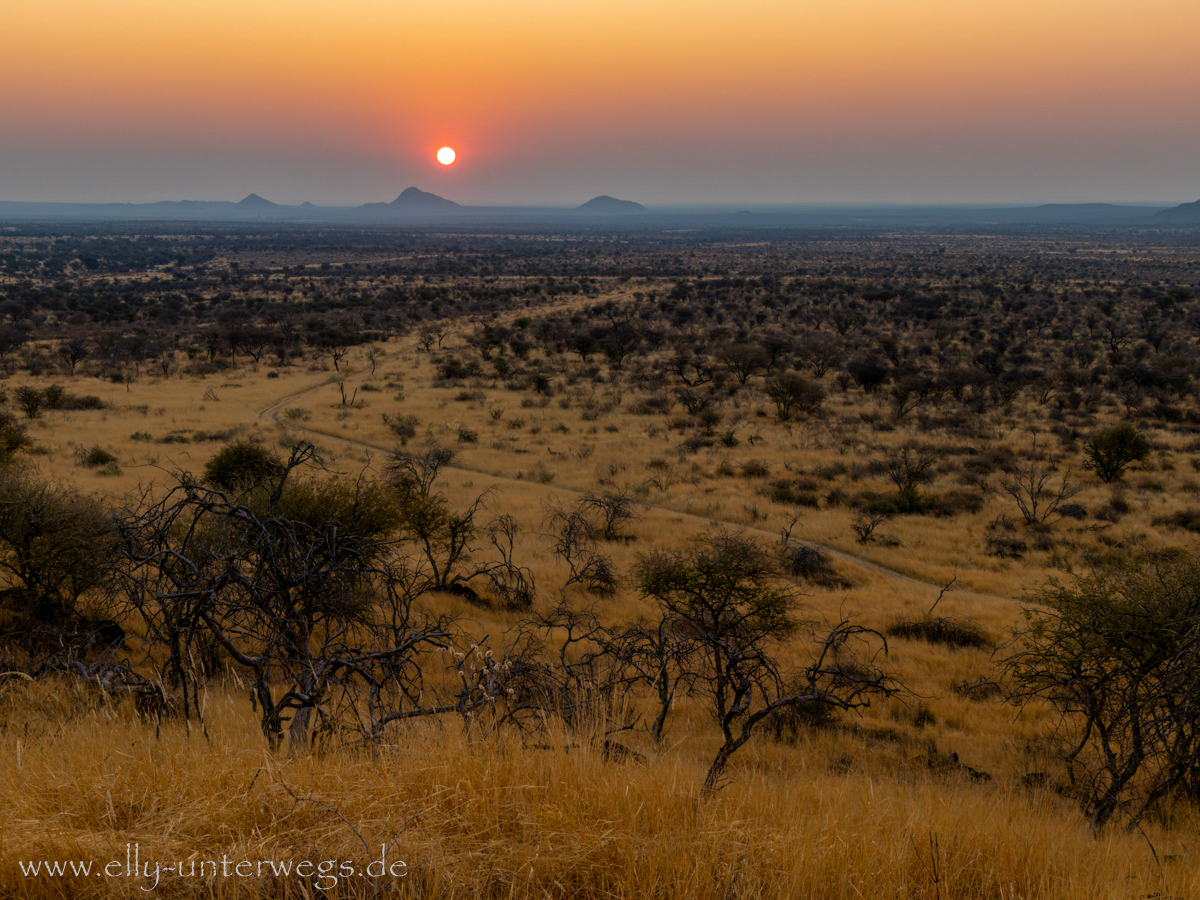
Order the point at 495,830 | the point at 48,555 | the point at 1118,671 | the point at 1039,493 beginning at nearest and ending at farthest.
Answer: the point at 495,830
the point at 1118,671
the point at 48,555
the point at 1039,493

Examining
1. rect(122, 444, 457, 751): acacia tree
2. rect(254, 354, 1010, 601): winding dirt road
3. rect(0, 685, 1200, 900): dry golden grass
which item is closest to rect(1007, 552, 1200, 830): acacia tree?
rect(0, 685, 1200, 900): dry golden grass

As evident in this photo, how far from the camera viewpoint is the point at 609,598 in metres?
17.3

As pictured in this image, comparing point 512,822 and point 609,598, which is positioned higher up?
point 512,822

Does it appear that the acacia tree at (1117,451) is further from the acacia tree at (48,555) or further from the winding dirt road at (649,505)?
the acacia tree at (48,555)

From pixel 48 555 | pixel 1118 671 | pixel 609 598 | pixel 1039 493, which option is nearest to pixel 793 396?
pixel 1039 493

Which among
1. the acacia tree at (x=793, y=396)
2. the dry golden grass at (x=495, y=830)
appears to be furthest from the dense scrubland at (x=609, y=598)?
the acacia tree at (x=793, y=396)

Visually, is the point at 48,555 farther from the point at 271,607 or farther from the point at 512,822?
the point at 512,822

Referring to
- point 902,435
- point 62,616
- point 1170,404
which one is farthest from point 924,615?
point 1170,404

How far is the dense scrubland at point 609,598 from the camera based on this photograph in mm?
3799

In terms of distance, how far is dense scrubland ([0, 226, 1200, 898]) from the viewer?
12.5 ft

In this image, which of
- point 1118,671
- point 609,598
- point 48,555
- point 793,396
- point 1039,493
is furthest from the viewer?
point 793,396

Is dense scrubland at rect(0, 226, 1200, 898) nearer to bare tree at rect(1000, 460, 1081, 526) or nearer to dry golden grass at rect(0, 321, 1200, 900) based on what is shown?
dry golden grass at rect(0, 321, 1200, 900)

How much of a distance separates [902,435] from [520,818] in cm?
3460

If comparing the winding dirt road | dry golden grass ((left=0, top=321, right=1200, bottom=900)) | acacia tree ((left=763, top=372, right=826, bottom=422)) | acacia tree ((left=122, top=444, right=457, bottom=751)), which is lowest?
the winding dirt road
